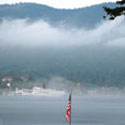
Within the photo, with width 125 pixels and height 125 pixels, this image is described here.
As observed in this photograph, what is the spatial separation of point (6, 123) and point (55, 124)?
1087cm

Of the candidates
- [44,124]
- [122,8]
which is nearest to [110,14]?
[122,8]

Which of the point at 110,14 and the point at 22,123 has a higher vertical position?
the point at 110,14

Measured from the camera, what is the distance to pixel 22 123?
4355 inches

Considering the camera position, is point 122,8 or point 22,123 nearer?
point 122,8

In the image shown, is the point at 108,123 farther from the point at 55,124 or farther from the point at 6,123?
the point at 6,123

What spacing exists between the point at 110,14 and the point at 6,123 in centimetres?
7705

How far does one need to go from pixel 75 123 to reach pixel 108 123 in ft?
23.5

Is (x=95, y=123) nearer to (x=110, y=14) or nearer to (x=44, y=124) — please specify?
(x=44, y=124)

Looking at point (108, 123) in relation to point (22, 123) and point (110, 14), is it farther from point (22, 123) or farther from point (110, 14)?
point (110, 14)

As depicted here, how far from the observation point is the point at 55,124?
108 meters

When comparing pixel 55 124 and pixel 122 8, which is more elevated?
pixel 122 8

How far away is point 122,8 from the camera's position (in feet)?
122

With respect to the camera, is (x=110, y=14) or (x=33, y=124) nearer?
(x=110, y=14)

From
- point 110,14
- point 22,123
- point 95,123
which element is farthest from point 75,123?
point 110,14
